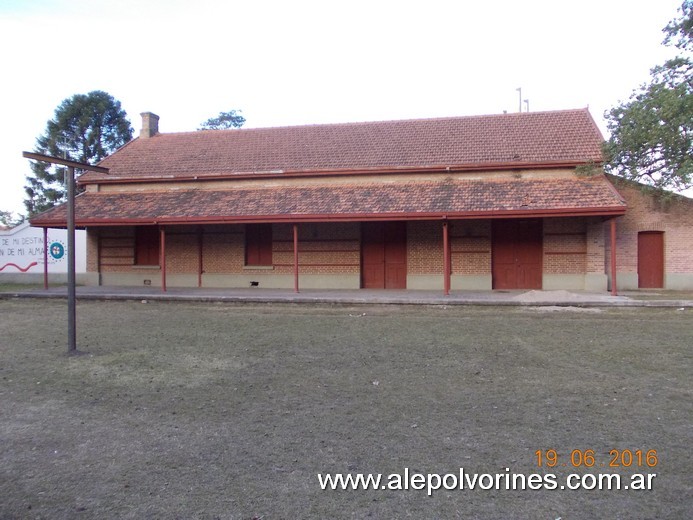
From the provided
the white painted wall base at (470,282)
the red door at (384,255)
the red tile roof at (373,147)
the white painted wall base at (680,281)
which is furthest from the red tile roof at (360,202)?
the white painted wall base at (680,281)

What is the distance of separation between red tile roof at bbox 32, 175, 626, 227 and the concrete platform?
2212 millimetres

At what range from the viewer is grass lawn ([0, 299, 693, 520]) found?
10.6 ft

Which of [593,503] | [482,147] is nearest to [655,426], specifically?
[593,503]

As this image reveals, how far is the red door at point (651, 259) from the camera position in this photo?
51.1 feet

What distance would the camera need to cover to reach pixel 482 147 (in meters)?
16.8

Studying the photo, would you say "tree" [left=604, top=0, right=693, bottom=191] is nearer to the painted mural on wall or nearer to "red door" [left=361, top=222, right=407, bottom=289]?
"red door" [left=361, top=222, right=407, bottom=289]

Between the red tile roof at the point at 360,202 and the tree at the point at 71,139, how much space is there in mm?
22697

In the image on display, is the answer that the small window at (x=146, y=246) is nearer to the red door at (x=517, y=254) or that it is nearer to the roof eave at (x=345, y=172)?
the roof eave at (x=345, y=172)

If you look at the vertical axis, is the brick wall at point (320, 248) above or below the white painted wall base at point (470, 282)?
above

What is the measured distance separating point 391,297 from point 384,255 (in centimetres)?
343

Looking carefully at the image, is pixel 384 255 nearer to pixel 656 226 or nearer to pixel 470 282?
pixel 470 282

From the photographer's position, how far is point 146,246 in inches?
732

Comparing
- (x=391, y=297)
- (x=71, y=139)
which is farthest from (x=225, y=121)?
(x=391, y=297)
